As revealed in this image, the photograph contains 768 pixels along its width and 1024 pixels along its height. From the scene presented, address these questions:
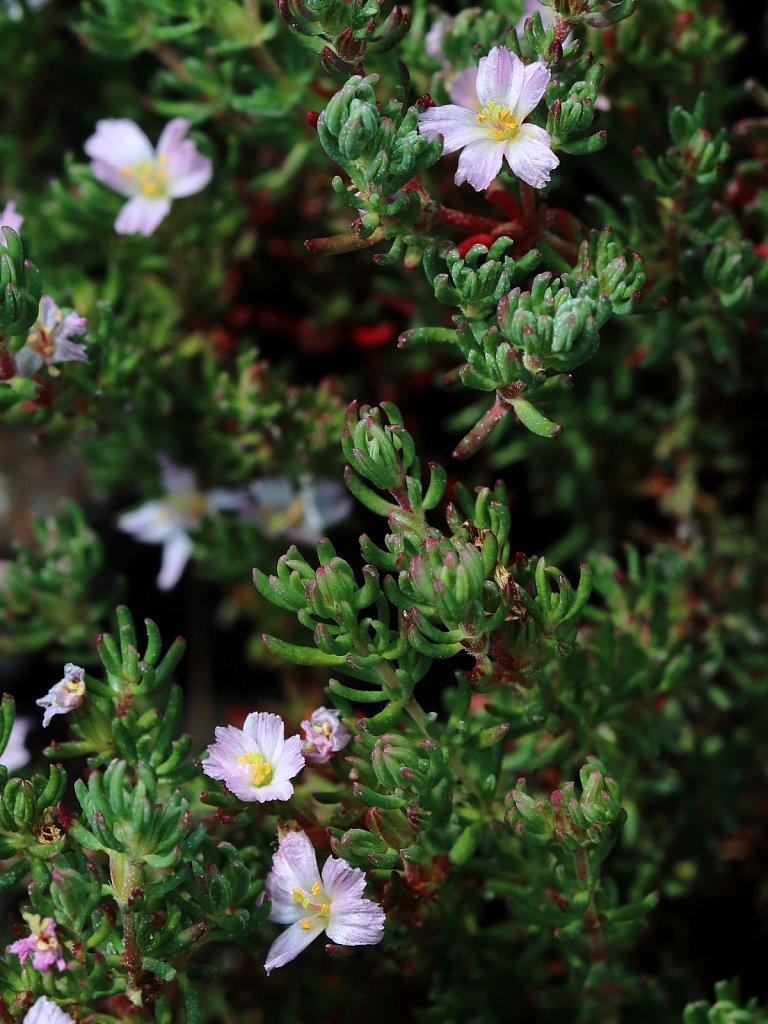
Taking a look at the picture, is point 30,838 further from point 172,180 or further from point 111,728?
point 172,180

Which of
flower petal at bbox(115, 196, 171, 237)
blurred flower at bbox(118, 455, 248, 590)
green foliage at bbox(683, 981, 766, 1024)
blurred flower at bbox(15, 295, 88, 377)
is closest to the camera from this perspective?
green foliage at bbox(683, 981, 766, 1024)

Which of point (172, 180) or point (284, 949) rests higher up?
point (172, 180)

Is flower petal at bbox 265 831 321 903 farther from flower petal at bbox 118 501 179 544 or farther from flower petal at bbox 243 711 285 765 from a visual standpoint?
flower petal at bbox 118 501 179 544

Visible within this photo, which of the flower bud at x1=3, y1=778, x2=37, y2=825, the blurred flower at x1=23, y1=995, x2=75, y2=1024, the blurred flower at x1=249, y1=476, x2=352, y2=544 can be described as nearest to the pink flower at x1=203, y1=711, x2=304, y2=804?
the flower bud at x1=3, y1=778, x2=37, y2=825

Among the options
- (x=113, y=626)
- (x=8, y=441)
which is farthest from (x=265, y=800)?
(x=8, y=441)

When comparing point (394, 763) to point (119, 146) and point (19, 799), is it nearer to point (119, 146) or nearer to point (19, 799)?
point (19, 799)

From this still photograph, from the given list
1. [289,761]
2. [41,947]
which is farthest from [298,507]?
[41,947]
